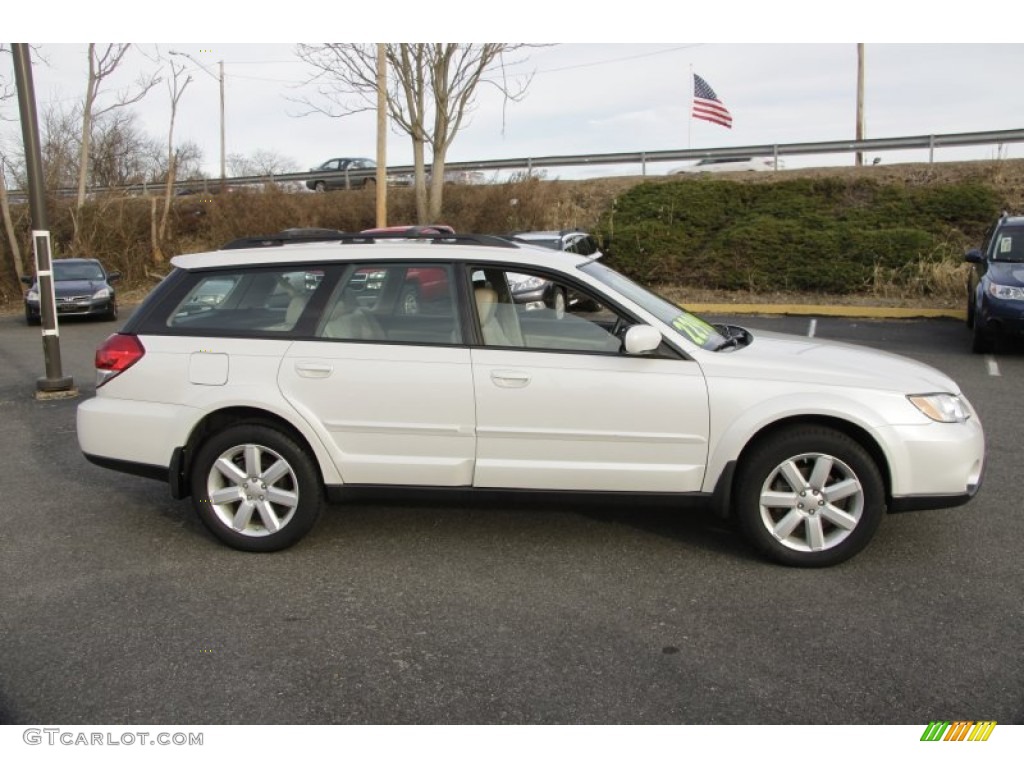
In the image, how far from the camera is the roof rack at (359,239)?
4977 mm

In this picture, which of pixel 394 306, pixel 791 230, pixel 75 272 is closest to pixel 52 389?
pixel 394 306

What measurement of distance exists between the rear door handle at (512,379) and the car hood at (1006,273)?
27.5 ft

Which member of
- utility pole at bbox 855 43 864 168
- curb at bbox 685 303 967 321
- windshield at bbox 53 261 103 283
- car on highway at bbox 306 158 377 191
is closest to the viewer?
curb at bbox 685 303 967 321

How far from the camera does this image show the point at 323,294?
4797 mm

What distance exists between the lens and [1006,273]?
35.3 ft

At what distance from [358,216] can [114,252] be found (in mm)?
7372

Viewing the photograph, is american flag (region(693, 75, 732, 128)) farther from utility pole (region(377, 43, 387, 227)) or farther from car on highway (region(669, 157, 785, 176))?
utility pole (region(377, 43, 387, 227))

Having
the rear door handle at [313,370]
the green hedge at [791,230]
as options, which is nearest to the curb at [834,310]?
the green hedge at [791,230]

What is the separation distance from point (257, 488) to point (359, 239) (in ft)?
4.88

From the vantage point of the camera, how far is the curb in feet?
50.9

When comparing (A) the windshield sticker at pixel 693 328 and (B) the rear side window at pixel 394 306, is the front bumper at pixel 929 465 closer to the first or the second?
(A) the windshield sticker at pixel 693 328

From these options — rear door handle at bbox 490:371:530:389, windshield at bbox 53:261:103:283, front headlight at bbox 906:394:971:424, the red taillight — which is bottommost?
front headlight at bbox 906:394:971:424

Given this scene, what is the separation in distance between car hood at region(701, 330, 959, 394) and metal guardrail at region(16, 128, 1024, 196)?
21.5 meters

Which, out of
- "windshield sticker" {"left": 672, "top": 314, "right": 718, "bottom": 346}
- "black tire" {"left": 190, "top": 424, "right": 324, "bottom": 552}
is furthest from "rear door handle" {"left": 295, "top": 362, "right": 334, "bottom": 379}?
"windshield sticker" {"left": 672, "top": 314, "right": 718, "bottom": 346}
